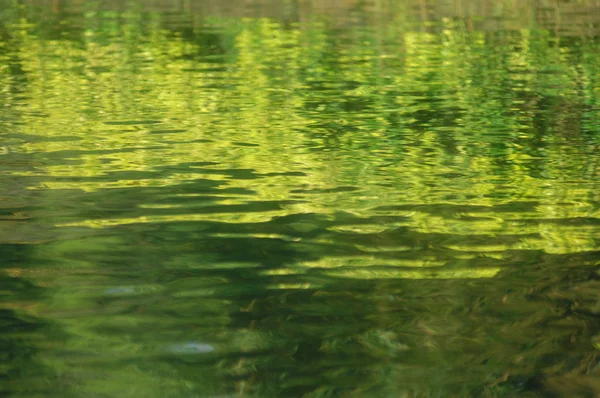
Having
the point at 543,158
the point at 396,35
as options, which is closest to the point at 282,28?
the point at 396,35

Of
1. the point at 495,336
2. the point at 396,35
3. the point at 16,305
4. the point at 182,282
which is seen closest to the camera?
the point at 495,336

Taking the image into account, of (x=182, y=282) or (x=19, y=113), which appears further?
(x=19, y=113)

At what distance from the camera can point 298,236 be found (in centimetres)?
614

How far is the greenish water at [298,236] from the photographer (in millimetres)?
4344

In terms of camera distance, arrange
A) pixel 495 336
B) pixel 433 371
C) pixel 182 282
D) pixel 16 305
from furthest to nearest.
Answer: pixel 182 282, pixel 16 305, pixel 495 336, pixel 433 371

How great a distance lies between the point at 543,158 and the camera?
843 centimetres

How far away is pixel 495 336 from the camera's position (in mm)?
4684

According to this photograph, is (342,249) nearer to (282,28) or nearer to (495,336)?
(495,336)

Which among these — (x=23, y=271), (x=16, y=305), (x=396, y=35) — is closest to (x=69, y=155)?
(x=23, y=271)

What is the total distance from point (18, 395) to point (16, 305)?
42.5 inches

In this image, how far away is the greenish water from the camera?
434cm

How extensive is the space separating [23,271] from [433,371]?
2242 mm

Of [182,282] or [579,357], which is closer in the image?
[579,357]

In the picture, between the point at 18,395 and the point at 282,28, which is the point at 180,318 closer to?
the point at 18,395
